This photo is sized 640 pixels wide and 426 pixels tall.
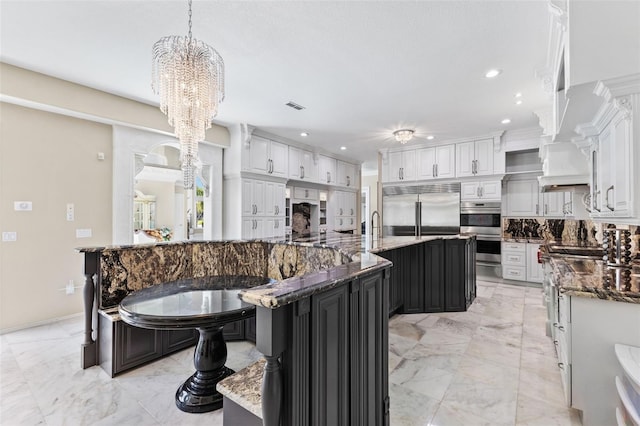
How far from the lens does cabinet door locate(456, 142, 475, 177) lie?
19.0 feet

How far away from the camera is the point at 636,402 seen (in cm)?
135

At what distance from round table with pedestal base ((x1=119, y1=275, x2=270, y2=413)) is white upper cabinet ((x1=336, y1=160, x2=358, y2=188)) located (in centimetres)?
536

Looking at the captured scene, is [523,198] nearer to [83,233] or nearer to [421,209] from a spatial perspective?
[421,209]

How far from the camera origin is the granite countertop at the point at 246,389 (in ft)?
3.90

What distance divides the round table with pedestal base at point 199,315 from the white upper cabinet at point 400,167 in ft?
16.3

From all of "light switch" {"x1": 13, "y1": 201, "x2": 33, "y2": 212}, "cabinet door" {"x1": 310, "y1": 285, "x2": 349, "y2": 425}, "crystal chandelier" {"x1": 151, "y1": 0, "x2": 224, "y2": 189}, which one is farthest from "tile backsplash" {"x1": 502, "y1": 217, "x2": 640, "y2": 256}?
"light switch" {"x1": 13, "y1": 201, "x2": 33, "y2": 212}

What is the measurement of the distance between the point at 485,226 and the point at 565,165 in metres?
2.66

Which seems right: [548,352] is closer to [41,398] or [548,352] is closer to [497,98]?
[497,98]

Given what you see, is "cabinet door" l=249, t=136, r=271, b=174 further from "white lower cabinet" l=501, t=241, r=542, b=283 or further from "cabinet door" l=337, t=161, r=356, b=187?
"white lower cabinet" l=501, t=241, r=542, b=283

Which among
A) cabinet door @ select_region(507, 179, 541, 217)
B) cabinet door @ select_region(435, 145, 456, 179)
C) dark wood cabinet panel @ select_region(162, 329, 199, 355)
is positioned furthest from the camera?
cabinet door @ select_region(435, 145, 456, 179)

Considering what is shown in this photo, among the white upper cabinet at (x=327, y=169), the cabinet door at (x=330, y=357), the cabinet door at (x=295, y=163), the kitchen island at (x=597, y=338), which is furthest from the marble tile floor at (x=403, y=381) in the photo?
the white upper cabinet at (x=327, y=169)

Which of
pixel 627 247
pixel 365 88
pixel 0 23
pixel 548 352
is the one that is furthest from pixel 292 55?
pixel 548 352

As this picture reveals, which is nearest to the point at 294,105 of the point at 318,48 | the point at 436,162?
the point at 318,48

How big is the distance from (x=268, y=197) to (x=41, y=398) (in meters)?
4.03
